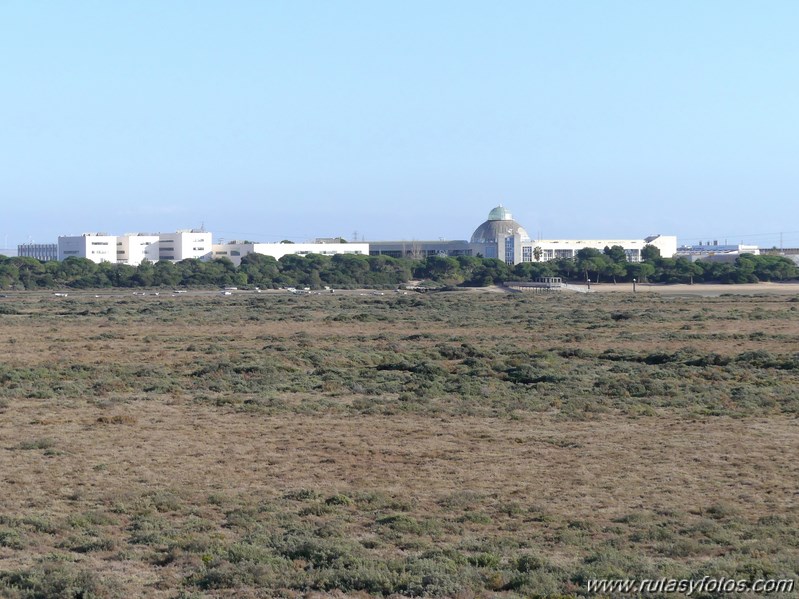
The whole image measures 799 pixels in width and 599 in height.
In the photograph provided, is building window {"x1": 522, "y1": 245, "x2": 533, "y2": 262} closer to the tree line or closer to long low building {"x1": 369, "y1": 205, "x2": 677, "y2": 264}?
long low building {"x1": 369, "y1": 205, "x2": 677, "y2": 264}

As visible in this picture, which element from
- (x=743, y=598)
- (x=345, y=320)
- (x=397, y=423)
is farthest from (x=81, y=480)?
(x=345, y=320)

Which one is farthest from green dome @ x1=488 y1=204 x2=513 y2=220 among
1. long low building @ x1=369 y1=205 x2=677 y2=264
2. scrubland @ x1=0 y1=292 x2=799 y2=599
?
scrubland @ x1=0 y1=292 x2=799 y2=599

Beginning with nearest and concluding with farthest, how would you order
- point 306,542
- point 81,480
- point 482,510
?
point 306,542 < point 482,510 < point 81,480

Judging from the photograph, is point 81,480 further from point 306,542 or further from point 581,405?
point 581,405

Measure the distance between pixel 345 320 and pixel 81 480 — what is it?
137ft

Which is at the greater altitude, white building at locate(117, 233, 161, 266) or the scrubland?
white building at locate(117, 233, 161, 266)

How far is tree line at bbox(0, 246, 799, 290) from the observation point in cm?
12012

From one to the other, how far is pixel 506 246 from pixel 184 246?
44757mm

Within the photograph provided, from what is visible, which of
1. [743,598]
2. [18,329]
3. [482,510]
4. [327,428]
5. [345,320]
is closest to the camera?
[743,598]

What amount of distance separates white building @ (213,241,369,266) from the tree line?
50.2 ft

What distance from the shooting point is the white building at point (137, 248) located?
15212 cm

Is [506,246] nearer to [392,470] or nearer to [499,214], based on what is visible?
[499,214]

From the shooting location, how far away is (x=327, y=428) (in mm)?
19984

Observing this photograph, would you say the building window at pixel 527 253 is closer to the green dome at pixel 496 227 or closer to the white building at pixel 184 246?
the green dome at pixel 496 227
